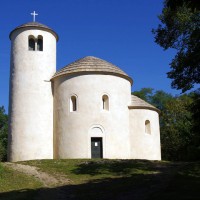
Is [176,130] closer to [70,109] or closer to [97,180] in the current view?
[70,109]

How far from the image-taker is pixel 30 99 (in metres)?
29.7

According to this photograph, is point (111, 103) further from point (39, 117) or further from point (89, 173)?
point (89, 173)

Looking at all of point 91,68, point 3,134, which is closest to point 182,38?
point 91,68

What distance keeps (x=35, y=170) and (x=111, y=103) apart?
9.73 meters

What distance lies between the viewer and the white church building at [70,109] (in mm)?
28172

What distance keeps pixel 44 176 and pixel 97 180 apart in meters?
3.07

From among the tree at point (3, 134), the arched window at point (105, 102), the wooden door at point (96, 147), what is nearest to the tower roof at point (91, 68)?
the arched window at point (105, 102)

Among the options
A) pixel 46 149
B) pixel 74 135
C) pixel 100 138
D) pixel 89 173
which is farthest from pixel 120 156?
pixel 89 173

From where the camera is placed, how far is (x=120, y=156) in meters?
28.4

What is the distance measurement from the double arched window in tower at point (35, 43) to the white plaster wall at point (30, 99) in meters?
0.37

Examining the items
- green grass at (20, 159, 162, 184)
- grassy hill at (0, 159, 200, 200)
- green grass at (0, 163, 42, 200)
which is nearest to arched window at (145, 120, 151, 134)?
grassy hill at (0, 159, 200, 200)

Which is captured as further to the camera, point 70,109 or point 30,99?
point 30,99

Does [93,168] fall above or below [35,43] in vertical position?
below

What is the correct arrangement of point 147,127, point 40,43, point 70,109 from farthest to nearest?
point 40,43, point 147,127, point 70,109
